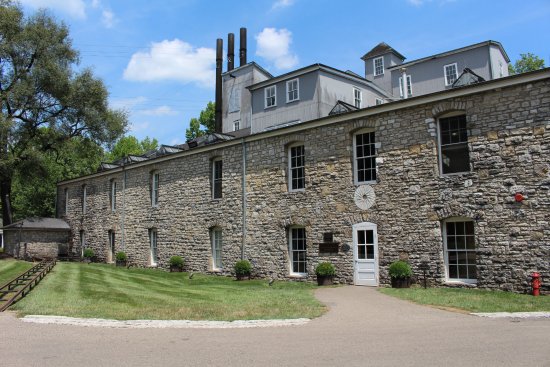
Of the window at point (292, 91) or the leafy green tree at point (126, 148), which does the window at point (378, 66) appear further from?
the leafy green tree at point (126, 148)

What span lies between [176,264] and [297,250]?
284 inches

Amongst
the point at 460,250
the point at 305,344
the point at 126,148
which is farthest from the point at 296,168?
the point at 126,148

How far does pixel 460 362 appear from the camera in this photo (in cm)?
604

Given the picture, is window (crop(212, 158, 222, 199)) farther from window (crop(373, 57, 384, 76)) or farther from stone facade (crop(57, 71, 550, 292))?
window (crop(373, 57, 384, 76))

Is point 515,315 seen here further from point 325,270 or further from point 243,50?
point 243,50

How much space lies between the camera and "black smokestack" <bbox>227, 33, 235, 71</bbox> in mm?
40062

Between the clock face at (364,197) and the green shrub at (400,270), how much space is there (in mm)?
2182

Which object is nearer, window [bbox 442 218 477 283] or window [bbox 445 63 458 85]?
window [bbox 442 218 477 283]

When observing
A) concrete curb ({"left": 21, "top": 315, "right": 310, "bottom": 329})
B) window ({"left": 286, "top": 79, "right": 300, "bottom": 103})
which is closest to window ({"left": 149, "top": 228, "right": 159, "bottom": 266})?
window ({"left": 286, "top": 79, "right": 300, "bottom": 103})

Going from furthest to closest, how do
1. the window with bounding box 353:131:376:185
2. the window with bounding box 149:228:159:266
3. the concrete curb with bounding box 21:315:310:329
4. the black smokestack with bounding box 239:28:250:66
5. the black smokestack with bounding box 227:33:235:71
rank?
the black smokestack with bounding box 227:33:235:71 < the black smokestack with bounding box 239:28:250:66 < the window with bounding box 149:228:159:266 < the window with bounding box 353:131:376:185 < the concrete curb with bounding box 21:315:310:329

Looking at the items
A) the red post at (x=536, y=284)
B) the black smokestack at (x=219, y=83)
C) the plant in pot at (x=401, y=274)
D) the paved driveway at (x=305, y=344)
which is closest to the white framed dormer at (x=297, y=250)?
the plant in pot at (x=401, y=274)

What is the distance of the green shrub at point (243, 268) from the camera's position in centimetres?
1841

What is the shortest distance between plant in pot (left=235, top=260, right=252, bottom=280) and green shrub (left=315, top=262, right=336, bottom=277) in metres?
3.54

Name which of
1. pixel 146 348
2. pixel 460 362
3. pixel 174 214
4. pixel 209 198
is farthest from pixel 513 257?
Result: pixel 174 214
